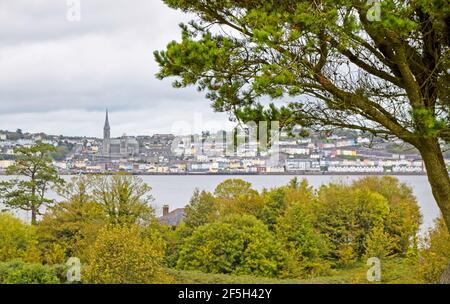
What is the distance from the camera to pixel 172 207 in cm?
1403

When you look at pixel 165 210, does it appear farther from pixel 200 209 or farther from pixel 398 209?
pixel 398 209

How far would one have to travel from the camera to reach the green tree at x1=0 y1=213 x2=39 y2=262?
32.8 feet

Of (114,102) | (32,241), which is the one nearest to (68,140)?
(114,102)

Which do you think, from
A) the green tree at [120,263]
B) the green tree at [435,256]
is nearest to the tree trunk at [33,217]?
the green tree at [120,263]

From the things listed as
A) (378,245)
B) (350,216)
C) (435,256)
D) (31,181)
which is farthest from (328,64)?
(31,181)

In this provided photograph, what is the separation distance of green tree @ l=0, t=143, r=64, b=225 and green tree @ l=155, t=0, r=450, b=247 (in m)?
8.87

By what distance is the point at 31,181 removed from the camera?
11672 mm

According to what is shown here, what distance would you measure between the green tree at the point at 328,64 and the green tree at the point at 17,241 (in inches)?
312

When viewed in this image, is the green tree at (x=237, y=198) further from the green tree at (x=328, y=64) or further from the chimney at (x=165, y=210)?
the green tree at (x=328, y=64)

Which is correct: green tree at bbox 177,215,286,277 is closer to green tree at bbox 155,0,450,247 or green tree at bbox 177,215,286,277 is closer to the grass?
→ the grass

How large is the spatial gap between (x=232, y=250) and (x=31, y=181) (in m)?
4.93

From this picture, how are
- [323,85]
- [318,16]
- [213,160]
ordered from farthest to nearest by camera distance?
1. [213,160]
2. [323,85]
3. [318,16]

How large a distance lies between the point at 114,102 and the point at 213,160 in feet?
6.87
